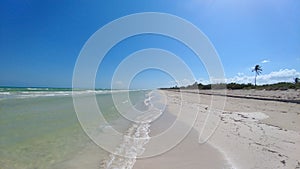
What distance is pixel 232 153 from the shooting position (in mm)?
6141

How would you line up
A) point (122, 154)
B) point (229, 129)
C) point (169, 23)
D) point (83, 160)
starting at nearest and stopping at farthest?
1. point (83, 160)
2. point (122, 154)
3. point (229, 129)
4. point (169, 23)

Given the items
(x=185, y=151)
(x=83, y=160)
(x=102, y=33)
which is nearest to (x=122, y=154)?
(x=83, y=160)

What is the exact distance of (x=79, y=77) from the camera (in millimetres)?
8844

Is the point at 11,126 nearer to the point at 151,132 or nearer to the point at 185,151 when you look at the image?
the point at 151,132

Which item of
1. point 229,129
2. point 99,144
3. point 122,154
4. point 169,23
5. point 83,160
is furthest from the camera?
point 169,23

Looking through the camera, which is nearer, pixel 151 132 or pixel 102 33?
pixel 102 33

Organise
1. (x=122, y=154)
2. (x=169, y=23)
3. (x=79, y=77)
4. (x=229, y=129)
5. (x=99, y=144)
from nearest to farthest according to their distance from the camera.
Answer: (x=122, y=154)
(x=99, y=144)
(x=79, y=77)
(x=229, y=129)
(x=169, y=23)

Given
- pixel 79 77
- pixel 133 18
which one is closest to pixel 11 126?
pixel 79 77

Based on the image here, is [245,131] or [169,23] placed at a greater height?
[169,23]

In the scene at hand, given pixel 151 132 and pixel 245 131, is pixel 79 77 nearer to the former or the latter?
pixel 151 132

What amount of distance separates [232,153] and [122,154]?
10.3ft

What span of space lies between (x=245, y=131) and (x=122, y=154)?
537cm

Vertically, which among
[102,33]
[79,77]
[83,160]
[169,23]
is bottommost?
[83,160]

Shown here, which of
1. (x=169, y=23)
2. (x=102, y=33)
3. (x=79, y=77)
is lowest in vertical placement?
(x=79, y=77)
